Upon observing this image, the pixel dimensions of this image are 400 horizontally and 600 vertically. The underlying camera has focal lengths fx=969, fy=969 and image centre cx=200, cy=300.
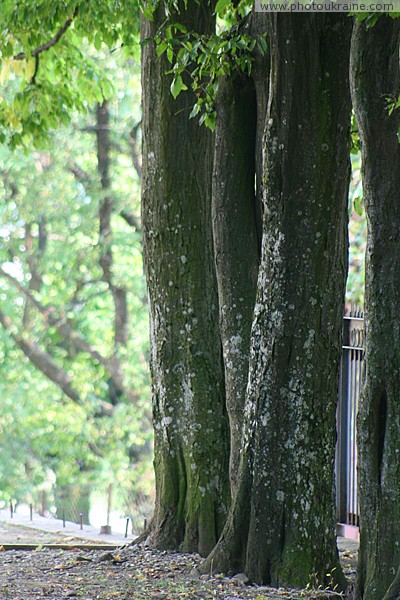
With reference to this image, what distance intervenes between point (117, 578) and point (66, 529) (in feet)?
12.4

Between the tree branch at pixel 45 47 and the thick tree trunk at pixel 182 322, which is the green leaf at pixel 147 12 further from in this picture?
the tree branch at pixel 45 47

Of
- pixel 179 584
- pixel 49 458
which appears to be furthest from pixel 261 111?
pixel 49 458

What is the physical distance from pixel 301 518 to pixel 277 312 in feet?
4.37

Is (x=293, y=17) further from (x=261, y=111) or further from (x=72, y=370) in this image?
(x=72, y=370)

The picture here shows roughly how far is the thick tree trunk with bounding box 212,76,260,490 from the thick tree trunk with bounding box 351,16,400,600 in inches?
58.0

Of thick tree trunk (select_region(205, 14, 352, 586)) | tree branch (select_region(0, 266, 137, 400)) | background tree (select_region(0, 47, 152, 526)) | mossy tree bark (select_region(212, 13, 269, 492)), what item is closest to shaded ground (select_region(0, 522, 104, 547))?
mossy tree bark (select_region(212, 13, 269, 492))

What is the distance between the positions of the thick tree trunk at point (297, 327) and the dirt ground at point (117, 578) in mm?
244

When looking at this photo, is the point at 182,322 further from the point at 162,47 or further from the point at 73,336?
the point at 73,336

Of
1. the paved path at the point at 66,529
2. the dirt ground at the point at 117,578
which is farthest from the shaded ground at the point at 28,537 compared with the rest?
the dirt ground at the point at 117,578

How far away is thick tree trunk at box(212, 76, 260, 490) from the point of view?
23.3ft

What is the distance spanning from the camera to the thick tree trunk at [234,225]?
711 cm

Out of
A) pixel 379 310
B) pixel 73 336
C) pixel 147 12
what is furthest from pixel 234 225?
pixel 73 336

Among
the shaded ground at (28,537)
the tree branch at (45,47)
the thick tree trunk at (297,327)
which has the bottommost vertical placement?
the shaded ground at (28,537)

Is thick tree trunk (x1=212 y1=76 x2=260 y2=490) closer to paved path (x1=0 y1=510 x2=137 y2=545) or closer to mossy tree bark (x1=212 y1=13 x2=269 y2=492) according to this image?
mossy tree bark (x1=212 y1=13 x2=269 y2=492)
